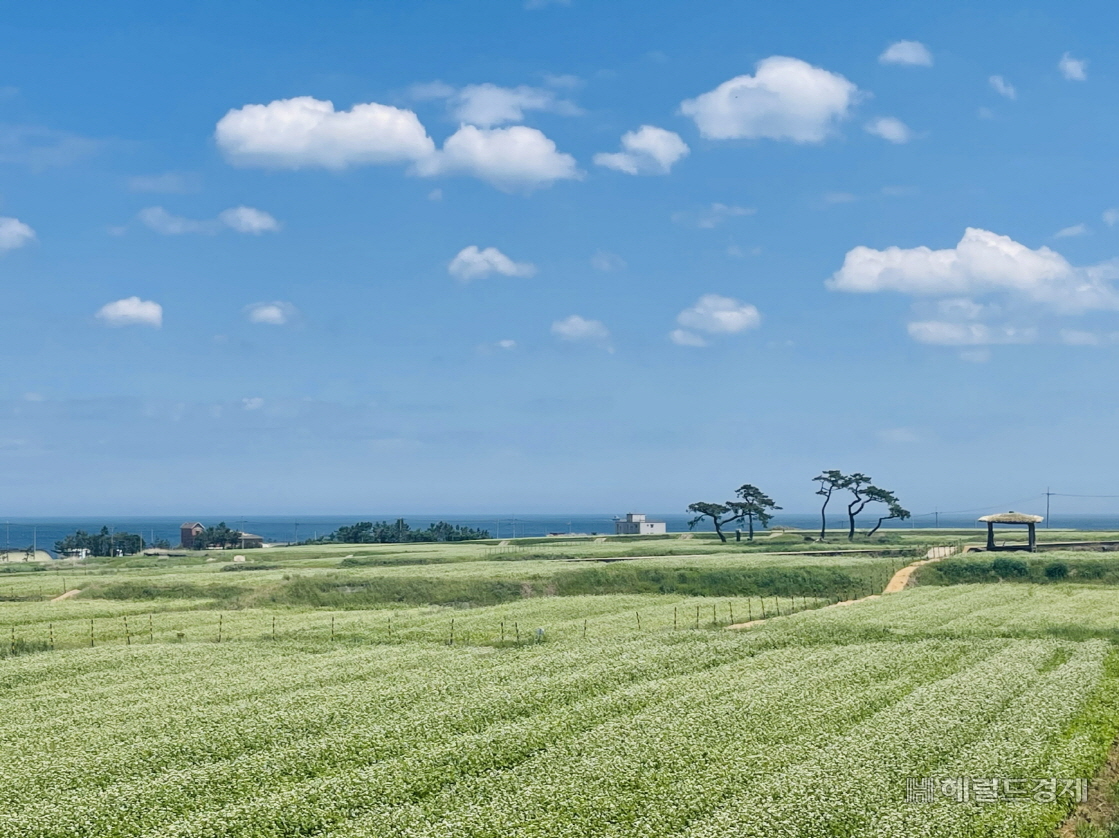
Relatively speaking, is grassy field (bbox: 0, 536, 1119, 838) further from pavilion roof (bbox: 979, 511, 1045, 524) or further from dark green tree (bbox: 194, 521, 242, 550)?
dark green tree (bbox: 194, 521, 242, 550)

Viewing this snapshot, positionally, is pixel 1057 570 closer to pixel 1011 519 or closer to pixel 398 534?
pixel 1011 519

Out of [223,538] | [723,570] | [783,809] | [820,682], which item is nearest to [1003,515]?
[723,570]

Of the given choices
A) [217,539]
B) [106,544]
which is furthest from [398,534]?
[106,544]

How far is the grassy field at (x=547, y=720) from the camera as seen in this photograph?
1811cm

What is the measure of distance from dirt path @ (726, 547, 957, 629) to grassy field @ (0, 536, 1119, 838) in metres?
1.48

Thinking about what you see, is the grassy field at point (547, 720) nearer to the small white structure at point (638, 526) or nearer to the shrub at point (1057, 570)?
the shrub at point (1057, 570)

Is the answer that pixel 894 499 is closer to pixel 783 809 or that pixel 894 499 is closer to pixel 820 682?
pixel 820 682

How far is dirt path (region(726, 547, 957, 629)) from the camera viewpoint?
162ft

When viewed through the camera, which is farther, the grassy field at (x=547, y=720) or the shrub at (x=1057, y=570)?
the shrub at (x=1057, y=570)

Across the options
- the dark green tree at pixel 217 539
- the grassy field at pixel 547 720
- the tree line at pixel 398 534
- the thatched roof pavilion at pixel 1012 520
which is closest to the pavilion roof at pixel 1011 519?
the thatched roof pavilion at pixel 1012 520

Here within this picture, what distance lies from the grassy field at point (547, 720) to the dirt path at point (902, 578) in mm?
1480

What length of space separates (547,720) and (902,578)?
5194 cm

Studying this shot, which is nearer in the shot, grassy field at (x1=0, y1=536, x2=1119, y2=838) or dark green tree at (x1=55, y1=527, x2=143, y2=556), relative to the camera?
grassy field at (x1=0, y1=536, x2=1119, y2=838)

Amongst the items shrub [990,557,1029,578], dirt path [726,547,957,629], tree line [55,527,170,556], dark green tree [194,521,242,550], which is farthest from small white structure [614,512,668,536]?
shrub [990,557,1029,578]
